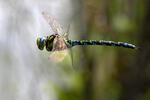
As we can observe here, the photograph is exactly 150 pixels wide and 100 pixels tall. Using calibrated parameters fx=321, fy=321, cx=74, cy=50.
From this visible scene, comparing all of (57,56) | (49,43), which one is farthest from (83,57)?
(57,56)

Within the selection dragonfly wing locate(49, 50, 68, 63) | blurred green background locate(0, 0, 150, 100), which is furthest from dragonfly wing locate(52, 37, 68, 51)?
blurred green background locate(0, 0, 150, 100)

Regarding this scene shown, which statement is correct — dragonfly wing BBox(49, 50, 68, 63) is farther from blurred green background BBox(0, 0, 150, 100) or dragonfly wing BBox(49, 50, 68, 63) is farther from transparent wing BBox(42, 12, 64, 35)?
blurred green background BBox(0, 0, 150, 100)

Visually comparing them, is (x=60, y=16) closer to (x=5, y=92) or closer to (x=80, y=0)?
(x=80, y=0)

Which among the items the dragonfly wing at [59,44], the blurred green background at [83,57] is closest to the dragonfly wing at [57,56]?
the dragonfly wing at [59,44]

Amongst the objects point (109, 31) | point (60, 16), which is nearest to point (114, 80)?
point (109, 31)

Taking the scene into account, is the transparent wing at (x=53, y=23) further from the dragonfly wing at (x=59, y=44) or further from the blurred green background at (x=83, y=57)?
the blurred green background at (x=83, y=57)

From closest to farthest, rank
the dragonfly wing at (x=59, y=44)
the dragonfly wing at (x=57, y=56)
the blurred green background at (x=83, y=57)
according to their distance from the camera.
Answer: the dragonfly wing at (x=57, y=56), the dragonfly wing at (x=59, y=44), the blurred green background at (x=83, y=57)

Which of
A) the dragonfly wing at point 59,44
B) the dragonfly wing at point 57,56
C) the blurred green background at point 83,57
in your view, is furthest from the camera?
the blurred green background at point 83,57
